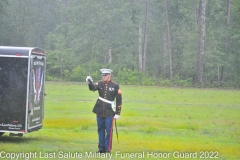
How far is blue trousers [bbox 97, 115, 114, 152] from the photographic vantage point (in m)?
13.6

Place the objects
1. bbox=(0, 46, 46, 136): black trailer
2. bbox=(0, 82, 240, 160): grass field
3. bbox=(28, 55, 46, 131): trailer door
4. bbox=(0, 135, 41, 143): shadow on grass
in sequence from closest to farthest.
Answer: bbox=(0, 82, 240, 160): grass field → bbox=(0, 46, 46, 136): black trailer → bbox=(28, 55, 46, 131): trailer door → bbox=(0, 135, 41, 143): shadow on grass

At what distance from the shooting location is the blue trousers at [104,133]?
1361 cm

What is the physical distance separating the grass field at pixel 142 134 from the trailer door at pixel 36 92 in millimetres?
611

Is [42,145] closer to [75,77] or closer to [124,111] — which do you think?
[124,111]

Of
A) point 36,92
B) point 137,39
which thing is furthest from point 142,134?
point 137,39

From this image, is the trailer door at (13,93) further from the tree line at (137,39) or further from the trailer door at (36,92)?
the tree line at (137,39)

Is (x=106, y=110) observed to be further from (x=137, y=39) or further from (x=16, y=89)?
(x=137, y=39)

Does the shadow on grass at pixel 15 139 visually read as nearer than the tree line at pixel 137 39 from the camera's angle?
Yes

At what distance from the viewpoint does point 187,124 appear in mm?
22469

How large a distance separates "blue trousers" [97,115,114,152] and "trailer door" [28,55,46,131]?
223cm

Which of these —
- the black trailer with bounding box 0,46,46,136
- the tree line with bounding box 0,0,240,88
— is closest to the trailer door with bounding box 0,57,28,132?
the black trailer with bounding box 0,46,46,136

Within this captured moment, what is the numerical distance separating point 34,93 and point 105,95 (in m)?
2.40

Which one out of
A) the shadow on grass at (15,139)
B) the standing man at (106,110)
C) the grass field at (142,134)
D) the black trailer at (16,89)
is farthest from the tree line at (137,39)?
the standing man at (106,110)

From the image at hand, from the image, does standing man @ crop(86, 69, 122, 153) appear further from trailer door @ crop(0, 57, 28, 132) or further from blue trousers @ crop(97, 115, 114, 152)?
trailer door @ crop(0, 57, 28, 132)
